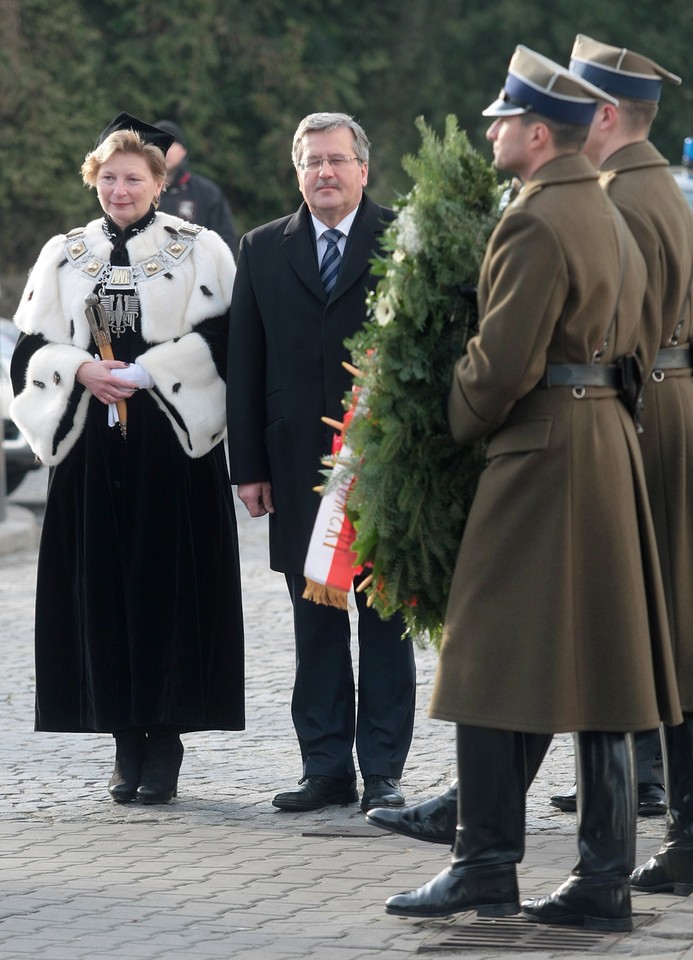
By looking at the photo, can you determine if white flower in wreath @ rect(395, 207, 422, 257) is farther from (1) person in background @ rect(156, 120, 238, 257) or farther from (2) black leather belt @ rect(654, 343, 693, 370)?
(1) person in background @ rect(156, 120, 238, 257)

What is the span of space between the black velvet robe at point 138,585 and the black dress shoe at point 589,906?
6.61ft

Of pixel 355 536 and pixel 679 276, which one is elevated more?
pixel 679 276

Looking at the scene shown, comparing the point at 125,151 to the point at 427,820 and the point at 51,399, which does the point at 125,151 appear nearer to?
the point at 51,399

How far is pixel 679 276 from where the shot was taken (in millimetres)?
5125

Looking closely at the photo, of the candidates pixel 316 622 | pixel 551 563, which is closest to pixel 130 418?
pixel 316 622

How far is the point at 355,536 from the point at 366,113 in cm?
2764

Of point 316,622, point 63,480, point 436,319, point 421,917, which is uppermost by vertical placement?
point 436,319

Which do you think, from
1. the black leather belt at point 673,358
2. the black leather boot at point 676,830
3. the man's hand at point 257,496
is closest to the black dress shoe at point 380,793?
the man's hand at point 257,496

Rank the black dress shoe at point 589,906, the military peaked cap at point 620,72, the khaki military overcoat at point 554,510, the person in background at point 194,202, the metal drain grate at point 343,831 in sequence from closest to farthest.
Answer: the khaki military overcoat at point 554,510 → the black dress shoe at point 589,906 → the military peaked cap at point 620,72 → the metal drain grate at point 343,831 → the person in background at point 194,202

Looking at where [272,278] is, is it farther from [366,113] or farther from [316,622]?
[366,113]

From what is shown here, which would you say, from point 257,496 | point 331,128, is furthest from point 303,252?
point 257,496

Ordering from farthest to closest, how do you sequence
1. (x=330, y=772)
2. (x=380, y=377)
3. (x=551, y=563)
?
(x=330, y=772)
(x=380, y=377)
(x=551, y=563)

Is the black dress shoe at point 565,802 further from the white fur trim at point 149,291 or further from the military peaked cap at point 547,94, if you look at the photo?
the military peaked cap at point 547,94

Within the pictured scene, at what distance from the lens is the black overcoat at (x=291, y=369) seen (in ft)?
20.8
